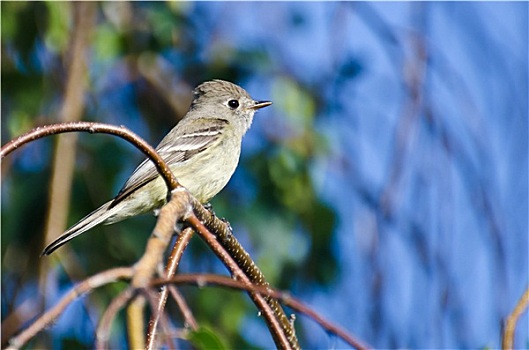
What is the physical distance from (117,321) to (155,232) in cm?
277

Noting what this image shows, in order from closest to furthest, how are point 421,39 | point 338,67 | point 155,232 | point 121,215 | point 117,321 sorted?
point 155,232 < point 121,215 < point 117,321 < point 421,39 < point 338,67

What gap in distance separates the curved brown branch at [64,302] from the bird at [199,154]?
6.65 ft

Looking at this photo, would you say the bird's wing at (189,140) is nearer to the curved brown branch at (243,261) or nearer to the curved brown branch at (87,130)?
the curved brown branch at (243,261)

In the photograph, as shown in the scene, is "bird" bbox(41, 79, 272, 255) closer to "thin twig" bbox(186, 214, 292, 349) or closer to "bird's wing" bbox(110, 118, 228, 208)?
"bird's wing" bbox(110, 118, 228, 208)

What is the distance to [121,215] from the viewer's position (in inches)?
148

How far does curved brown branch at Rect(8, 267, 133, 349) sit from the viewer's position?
3.92 feet

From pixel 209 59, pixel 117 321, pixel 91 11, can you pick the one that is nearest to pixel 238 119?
pixel 209 59

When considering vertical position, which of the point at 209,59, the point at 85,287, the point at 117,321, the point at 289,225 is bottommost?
the point at 85,287

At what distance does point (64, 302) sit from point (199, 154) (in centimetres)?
303

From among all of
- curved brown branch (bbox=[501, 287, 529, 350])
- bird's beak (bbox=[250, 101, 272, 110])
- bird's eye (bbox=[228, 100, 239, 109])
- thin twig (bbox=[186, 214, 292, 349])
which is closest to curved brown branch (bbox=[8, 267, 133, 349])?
thin twig (bbox=[186, 214, 292, 349])

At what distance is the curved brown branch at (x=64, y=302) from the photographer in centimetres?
120

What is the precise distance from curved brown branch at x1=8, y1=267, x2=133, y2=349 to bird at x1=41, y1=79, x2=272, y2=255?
2.03m

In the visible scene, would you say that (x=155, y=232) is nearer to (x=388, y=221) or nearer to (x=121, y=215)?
(x=121, y=215)

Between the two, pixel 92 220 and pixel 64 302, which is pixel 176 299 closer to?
pixel 64 302
